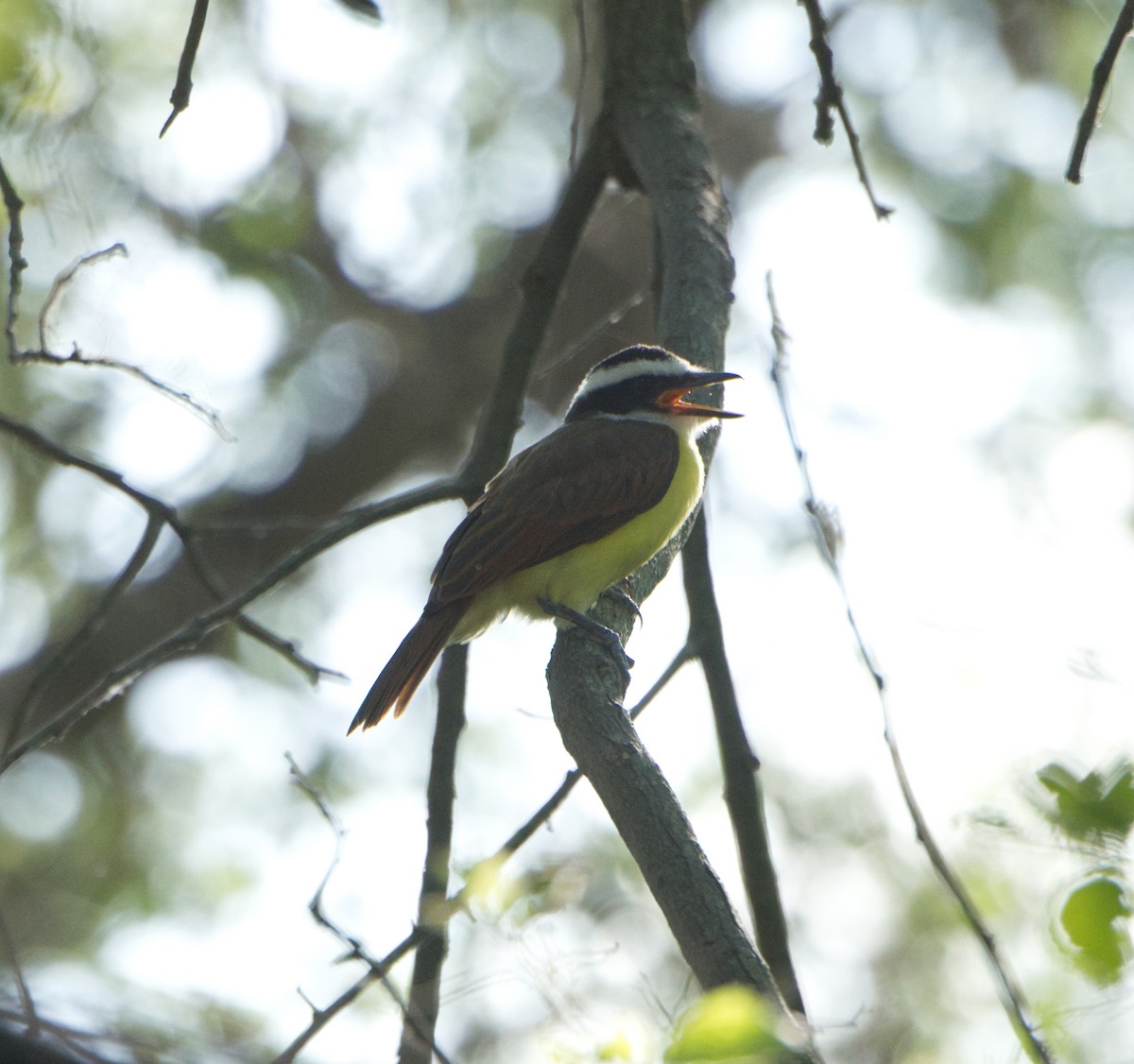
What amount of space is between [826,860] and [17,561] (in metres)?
7.25

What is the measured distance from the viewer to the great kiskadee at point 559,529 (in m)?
4.83

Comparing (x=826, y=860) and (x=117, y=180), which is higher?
(x=117, y=180)

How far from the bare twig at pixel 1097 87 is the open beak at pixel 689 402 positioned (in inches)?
53.2

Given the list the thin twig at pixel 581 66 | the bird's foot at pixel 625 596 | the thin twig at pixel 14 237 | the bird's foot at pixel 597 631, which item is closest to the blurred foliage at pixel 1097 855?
the bird's foot at pixel 597 631

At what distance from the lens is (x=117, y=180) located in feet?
30.5

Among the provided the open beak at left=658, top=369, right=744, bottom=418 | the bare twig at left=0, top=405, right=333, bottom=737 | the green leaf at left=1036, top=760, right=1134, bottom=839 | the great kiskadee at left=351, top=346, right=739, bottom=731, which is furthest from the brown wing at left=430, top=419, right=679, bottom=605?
the green leaf at left=1036, top=760, right=1134, bottom=839

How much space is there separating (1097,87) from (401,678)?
9.41 ft

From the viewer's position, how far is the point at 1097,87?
368 cm

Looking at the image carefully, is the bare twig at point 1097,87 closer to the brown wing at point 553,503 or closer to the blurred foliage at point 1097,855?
→ the brown wing at point 553,503

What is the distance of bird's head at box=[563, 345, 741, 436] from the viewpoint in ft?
16.3

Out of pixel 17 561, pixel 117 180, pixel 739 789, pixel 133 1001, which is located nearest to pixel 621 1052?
pixel 133 1001

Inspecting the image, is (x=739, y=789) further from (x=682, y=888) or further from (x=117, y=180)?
(x=117, y=180)

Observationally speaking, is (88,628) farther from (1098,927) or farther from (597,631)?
(1098,927)

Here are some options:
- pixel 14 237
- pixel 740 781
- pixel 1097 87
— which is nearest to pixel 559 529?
pixel 740 781
